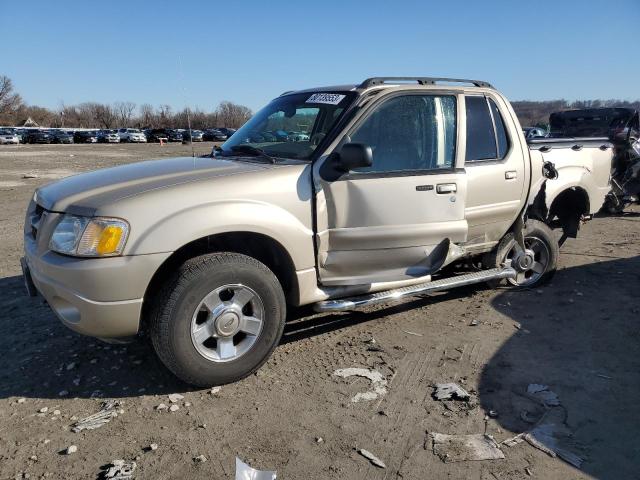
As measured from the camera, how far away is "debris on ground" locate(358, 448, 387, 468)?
2.60 m

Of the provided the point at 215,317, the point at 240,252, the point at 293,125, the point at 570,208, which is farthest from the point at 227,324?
the point at 570,208

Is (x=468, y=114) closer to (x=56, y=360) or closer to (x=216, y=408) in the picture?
(x=216, y=408)

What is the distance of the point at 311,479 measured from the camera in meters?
2.49

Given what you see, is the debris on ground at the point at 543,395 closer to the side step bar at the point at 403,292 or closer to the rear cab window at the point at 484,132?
the side step bar at the point at 403,292

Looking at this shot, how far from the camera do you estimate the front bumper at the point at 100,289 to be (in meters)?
2.90

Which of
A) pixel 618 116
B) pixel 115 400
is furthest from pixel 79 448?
pixel 618 116

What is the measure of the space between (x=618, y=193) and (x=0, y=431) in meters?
9.63

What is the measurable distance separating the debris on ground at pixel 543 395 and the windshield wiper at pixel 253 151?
91.6 inches

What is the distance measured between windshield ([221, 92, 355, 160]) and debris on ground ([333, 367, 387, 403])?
1.54 m

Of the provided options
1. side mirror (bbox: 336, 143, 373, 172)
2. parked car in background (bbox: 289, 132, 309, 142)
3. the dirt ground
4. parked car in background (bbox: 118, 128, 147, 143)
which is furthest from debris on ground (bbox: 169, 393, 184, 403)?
parked car in background (bbox: 118, 128, 147, 143)

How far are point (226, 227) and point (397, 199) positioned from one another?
4.37 feet

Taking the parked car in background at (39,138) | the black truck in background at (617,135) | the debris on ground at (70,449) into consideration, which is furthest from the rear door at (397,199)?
the parked car in background at (39,138)

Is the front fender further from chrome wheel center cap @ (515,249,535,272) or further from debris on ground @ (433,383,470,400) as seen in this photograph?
chrome wheel center cap @ (515,249,535,272)

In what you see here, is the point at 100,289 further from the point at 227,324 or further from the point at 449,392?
the point at 449,392
